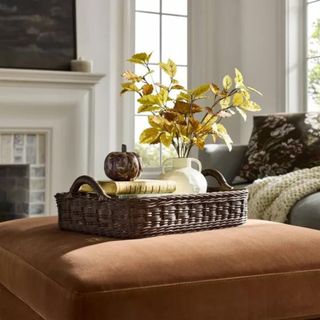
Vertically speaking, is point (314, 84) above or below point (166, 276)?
above

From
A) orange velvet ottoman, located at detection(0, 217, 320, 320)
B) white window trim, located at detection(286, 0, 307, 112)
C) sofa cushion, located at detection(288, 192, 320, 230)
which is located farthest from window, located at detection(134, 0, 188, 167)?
orange velvet ottoman, located at detection(0, 217, 320, 320)

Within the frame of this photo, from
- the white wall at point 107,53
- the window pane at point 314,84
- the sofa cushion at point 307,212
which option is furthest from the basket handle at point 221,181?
the window pane at point 314,84

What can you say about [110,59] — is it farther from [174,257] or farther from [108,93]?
[174,257]

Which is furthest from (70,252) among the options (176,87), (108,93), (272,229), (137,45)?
(137,45)

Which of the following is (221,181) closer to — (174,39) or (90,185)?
(90,185)

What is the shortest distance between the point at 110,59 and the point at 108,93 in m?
0.24

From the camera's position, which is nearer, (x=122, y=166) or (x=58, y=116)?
(x=122, y=166)

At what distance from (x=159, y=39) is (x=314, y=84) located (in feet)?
3.94

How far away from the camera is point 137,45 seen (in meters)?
5.02

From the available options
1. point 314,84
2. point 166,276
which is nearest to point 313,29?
point 314,84

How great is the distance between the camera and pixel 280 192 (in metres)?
3.22

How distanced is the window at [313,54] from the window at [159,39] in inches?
37.9

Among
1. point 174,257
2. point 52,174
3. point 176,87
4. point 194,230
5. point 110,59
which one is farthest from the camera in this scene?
point 110,59

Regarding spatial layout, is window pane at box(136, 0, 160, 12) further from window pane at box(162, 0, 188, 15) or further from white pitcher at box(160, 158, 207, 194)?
white pitcher at box(160, 158, 207, 194)
